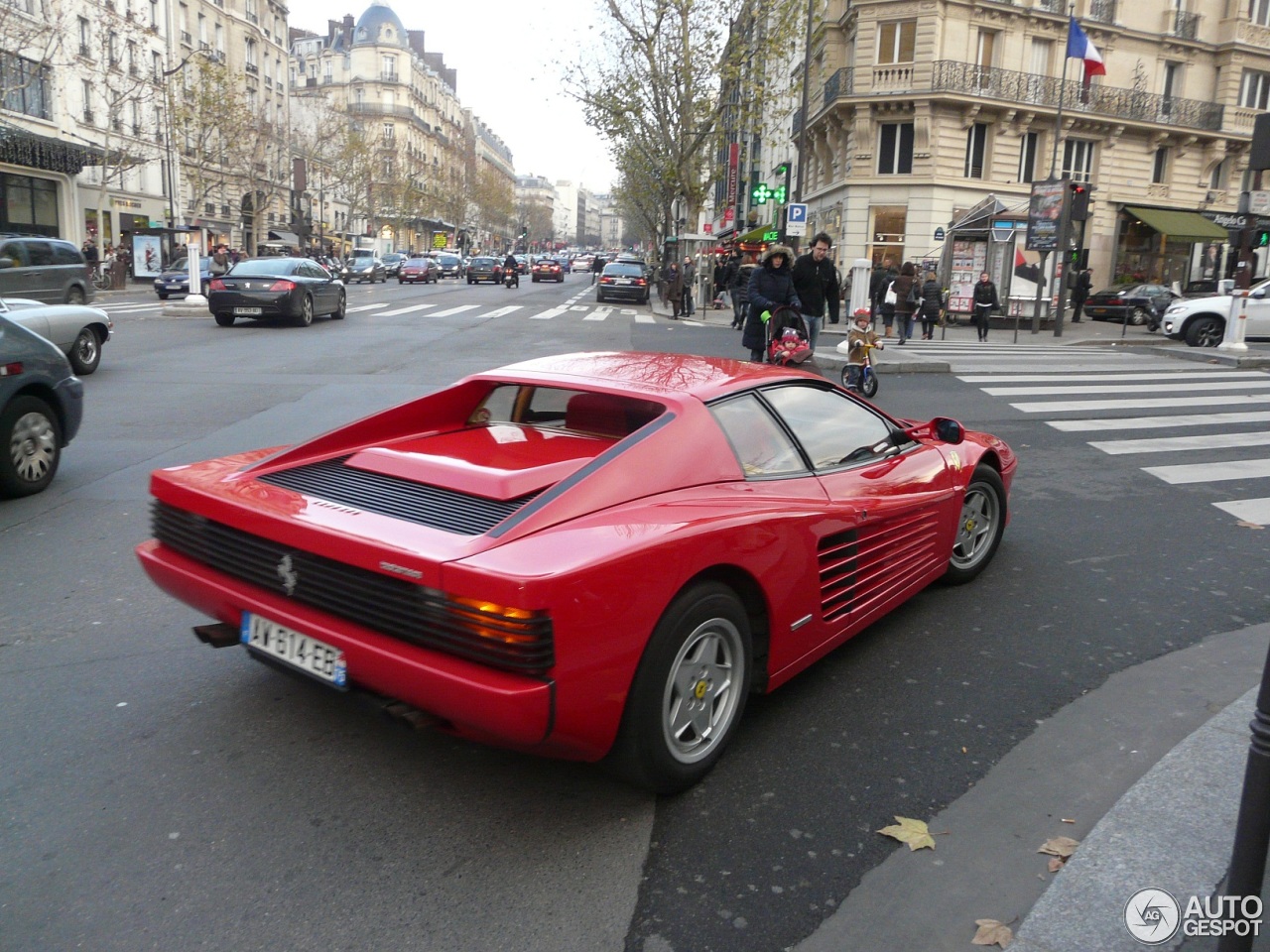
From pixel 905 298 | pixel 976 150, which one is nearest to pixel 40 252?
pixel 905 298

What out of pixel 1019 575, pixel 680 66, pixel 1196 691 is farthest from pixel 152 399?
pixel 680 66

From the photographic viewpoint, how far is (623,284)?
1435 inches

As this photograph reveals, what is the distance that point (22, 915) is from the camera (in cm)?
253

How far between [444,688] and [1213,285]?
43.6 meters

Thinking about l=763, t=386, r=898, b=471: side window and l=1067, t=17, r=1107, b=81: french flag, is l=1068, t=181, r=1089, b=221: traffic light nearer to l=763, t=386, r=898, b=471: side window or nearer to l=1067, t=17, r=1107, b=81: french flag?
l=1067, t=17, r=1107, b=81: french flag

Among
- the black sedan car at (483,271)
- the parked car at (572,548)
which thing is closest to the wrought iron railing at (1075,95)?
the black sedan car at (483,271)

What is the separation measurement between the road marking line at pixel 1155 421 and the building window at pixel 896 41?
91.6 feet

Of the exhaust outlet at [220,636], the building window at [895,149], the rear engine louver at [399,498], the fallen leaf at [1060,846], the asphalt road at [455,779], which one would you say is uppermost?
the building window at [895,149]

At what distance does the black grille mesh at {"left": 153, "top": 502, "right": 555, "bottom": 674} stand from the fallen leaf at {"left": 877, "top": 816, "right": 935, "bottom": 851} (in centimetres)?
119

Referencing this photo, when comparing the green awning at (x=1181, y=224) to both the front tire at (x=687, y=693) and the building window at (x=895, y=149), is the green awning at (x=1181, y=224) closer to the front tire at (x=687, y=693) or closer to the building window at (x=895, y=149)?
the building window at (x=895, y=149)

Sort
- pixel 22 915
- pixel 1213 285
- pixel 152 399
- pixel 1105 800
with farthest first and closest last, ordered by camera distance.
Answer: pixel 1213 285
pixel 152 399
pixel 1105 800
pixel 22 915

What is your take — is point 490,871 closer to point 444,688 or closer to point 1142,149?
point 444,688

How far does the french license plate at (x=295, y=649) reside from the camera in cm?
298

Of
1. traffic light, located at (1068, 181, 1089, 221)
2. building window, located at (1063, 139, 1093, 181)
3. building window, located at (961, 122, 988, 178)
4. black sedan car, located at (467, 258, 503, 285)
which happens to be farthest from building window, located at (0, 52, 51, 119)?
building window, located at (1063, 139, 1093, 181)
